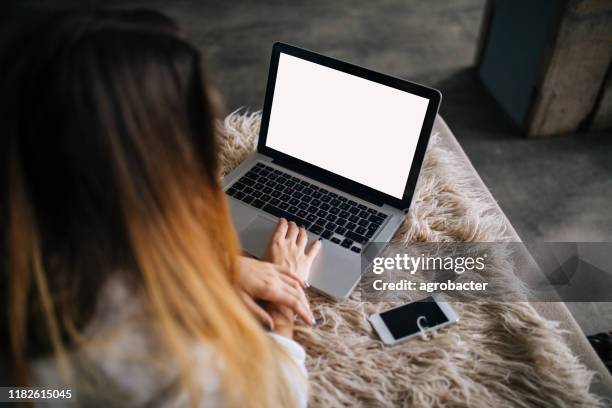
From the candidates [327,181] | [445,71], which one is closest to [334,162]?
[327,181]

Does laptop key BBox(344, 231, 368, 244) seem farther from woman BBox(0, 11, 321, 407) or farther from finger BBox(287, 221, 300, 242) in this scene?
woman BBox(0, 11, 321, 407)

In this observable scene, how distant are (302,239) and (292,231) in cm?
3

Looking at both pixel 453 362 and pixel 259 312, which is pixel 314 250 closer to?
pixel 259 312

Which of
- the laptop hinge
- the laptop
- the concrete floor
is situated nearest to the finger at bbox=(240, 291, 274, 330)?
the laptop

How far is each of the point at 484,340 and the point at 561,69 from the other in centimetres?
135

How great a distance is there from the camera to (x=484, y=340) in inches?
30.8

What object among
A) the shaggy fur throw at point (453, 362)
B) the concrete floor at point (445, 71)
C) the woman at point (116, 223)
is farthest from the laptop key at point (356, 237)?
the concrete floor at point (445, 71)

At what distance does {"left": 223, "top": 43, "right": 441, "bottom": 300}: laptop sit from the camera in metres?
0.87

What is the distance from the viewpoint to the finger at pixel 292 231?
35.0 inches

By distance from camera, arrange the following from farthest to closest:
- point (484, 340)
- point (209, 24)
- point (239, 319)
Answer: point (209, 24)
point (484, 340)
point (239, 319)

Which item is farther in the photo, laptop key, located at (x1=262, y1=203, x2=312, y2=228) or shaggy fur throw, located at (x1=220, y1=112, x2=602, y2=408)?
laptop key, located at (x1=262, y1=203, x2=312, y2=228)

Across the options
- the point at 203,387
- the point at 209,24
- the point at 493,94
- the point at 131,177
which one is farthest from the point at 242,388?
the point at 209,24

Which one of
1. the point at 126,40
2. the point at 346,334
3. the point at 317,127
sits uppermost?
the point at 126,40

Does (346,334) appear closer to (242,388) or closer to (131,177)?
(242,388)
